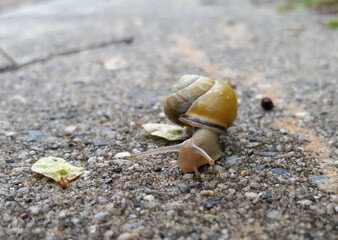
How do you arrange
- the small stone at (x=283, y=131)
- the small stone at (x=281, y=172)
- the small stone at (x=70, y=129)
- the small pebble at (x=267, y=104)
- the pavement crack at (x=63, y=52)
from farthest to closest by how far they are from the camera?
1. the pavement crack at (x=63, y=52)
2. the small pebble at (x=267, y=104)
3. the small stone at (x=70, y=129)
4. the small stone at (x=283, y=131)
5. the small stone at (x=281, y=172)

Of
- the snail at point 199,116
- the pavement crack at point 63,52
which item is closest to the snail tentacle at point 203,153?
the snail at point 199,116

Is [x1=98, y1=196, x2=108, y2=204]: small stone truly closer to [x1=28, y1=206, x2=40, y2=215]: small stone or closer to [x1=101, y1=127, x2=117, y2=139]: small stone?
[x1=28, y1=206, x2=40, y2=215]: small stone

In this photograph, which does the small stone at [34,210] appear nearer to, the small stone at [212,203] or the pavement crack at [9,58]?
the small stone at [212,203]

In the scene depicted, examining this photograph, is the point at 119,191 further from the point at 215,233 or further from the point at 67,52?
the point at 67,52

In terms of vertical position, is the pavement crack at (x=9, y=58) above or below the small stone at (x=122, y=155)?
above

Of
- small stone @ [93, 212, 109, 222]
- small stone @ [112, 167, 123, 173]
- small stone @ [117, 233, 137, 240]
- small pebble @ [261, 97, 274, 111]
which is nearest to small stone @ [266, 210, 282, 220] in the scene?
small stone @ [117, 233, 137, 240]

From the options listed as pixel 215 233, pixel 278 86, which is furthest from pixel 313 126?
pixel 215 233

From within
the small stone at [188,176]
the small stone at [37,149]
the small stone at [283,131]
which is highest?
the small stone at [283,131]
